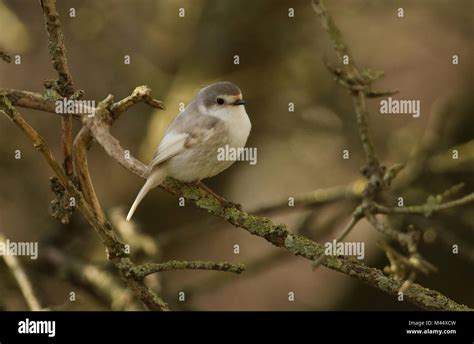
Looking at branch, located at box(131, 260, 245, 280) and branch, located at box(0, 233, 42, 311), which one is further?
branch, located at box(0, 233, 42, 311)

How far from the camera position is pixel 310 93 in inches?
244

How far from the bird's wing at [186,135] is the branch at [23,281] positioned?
1199 mm

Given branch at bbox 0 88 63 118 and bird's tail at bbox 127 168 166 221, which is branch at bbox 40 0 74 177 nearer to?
branch at bbox 0 88 63 118

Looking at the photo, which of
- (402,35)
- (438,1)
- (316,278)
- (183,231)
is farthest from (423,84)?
(183,231)

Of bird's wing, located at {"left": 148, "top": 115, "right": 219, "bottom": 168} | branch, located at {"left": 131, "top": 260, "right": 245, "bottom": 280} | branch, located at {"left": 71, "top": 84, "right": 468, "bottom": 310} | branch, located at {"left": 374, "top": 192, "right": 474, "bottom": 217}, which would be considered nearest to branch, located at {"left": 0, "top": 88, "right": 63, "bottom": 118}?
branch, located at {"left": 71, "top": 84, "right": 468, "bottom": 310}

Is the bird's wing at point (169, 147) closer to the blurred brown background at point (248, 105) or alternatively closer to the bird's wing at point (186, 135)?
the bird's wing at point (186, 135)

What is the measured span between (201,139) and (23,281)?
1.52 metres

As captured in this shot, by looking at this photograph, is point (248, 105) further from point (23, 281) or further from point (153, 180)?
point (23, 281)

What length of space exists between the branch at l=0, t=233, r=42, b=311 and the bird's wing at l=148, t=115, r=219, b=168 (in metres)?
1.20

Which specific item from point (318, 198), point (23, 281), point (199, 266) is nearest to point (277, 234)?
point (199, 266)

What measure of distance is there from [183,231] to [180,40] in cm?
177

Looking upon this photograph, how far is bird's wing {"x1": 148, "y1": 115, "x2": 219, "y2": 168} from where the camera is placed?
3.99m

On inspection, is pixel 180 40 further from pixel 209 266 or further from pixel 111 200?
pixel 209 266

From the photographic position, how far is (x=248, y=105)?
600 centimetres
